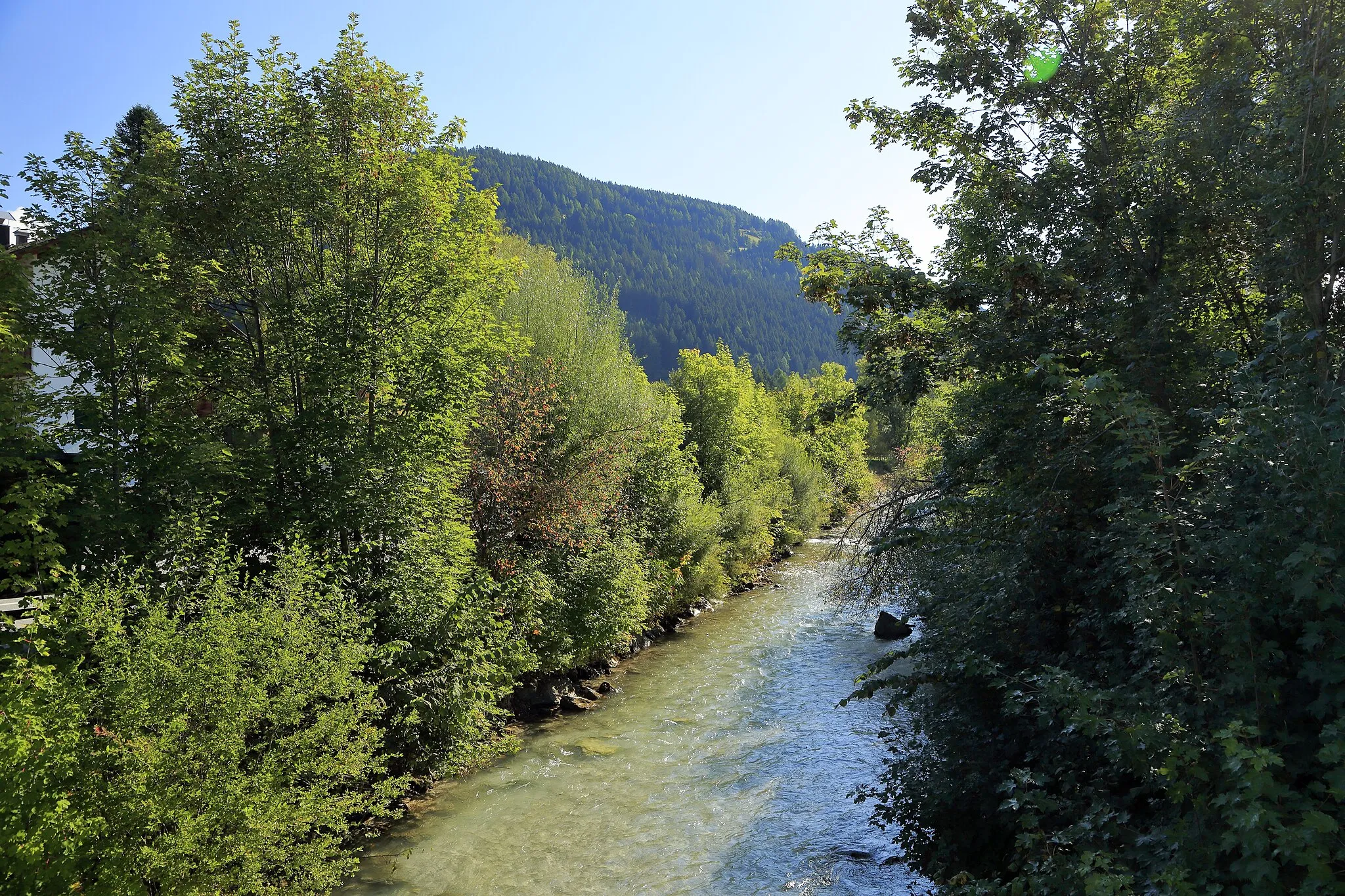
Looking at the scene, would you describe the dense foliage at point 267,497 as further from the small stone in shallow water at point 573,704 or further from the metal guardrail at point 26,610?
the small stone in shallow water at point 573,704

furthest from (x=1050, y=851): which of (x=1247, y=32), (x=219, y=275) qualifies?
(x=219, y=275)

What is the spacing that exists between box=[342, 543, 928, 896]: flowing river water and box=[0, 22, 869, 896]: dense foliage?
1.02 meters

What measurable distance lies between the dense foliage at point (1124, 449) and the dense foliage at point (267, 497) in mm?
2495

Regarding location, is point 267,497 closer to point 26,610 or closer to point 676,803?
point 26,610

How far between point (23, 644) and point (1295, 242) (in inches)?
462

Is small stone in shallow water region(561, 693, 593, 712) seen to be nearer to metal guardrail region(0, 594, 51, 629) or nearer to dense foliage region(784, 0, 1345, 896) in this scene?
dense foliage region(784, 0, 1345, 896)

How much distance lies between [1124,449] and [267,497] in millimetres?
11082

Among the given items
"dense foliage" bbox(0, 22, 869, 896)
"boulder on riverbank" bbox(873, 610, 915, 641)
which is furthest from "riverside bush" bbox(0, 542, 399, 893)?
"boulder on riverbank" bbox(873, 610, 915, 641)

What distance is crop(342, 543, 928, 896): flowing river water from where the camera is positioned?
10117 mm

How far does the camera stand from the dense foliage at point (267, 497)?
7008mm

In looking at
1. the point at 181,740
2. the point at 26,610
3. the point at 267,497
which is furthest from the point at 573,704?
the point at 26,610

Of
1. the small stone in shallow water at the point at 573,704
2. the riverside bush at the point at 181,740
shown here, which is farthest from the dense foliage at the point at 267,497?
the small stone in shallow water at the point at 573,704

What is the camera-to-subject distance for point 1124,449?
6.31 metres

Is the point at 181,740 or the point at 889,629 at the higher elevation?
the point at 181,740
